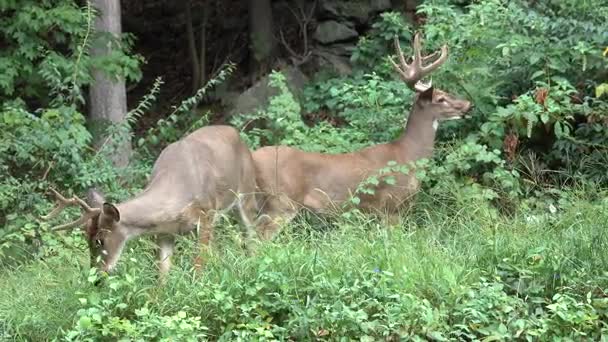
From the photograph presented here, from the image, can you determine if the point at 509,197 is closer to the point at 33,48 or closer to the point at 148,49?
the point at 33,48

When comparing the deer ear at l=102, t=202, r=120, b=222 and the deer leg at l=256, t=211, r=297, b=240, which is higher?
the deer ear at l=102, t=202, r=120, b=222

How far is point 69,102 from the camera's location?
11.4m

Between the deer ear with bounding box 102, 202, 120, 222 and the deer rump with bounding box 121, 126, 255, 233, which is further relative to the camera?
the deer rump with bounding box 121, 126, 255, 233

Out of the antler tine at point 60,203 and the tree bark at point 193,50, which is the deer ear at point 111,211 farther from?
the tree bark at point 193,50

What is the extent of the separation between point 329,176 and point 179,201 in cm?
184

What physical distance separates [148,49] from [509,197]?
1053 cm

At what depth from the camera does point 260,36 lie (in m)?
17.0

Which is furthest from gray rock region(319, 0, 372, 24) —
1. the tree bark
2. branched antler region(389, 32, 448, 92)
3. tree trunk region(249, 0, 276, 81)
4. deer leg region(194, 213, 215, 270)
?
deer leg region(194, 213, 215, 270)

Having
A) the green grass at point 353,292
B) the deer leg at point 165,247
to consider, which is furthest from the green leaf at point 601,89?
the deer leg at point 165,247

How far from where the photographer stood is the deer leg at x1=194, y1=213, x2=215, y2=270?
7.93m

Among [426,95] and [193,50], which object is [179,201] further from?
[193,50]

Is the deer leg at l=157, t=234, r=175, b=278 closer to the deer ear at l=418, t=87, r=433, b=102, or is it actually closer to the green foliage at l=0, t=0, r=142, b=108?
the green foliage at l=0, t=0, r=142, b=108

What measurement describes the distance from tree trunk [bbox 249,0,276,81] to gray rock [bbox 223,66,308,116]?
0.94 metres

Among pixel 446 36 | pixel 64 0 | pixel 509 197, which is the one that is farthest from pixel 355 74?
pixel 509 197
